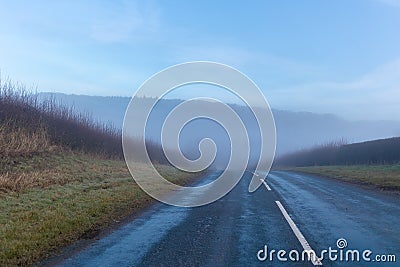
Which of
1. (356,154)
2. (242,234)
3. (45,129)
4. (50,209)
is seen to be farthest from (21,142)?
(356,154)

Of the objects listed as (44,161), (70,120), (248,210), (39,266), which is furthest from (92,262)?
(70,120)

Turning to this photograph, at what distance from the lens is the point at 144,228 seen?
9078 millimetres

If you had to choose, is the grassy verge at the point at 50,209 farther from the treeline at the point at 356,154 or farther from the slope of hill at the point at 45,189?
the treeline at the point at 356,154

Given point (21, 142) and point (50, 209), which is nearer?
point (50, 209)

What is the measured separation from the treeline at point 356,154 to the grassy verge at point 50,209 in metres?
31.7

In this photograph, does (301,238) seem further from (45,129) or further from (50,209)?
(45,129)

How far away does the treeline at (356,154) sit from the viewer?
42375 millimetres

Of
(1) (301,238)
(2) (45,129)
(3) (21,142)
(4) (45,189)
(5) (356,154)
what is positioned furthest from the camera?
(5) (356,154)

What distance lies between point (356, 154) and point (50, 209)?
4516 cm

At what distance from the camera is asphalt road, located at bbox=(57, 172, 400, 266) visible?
6.47m

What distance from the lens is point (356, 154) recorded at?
49.5m

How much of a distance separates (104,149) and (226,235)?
2958 cm

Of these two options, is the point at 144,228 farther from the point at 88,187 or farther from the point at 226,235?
the point at 88,187

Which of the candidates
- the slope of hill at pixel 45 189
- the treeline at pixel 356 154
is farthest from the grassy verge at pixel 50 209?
the treeline at pixel 356 154
